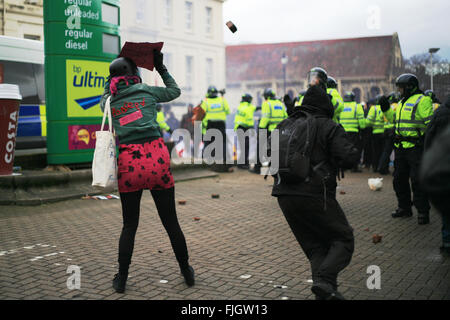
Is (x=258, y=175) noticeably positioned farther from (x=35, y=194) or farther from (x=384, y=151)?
(x=35, y=194)

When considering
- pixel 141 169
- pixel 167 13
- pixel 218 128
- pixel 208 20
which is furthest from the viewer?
pixel 208 20

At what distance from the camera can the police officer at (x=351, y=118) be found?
1468cm

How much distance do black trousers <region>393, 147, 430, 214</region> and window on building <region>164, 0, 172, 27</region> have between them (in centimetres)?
3326

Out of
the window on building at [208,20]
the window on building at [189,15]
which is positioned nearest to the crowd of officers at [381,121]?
the window on building at [189,15]

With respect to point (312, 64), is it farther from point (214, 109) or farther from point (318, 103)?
point (318, 103)

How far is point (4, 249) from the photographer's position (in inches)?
241

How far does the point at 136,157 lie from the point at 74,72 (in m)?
6.17

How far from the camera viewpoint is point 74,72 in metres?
10.2

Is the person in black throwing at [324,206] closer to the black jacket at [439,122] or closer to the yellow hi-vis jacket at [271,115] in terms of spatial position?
the black jacket at [439,122]

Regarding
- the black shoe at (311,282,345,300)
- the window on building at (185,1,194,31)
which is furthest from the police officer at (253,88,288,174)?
the window on building at (185,1,194,31)

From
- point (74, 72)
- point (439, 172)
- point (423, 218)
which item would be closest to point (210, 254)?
point (423, 218)

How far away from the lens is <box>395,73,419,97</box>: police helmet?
25.3 ft

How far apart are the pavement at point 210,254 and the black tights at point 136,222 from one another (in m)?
0.29
